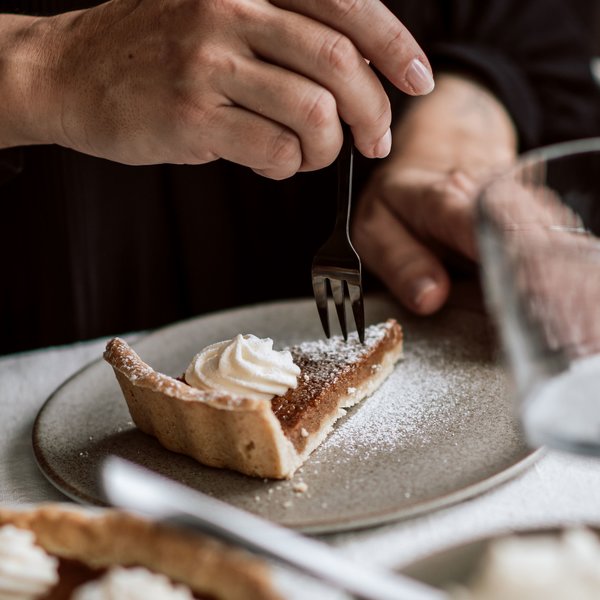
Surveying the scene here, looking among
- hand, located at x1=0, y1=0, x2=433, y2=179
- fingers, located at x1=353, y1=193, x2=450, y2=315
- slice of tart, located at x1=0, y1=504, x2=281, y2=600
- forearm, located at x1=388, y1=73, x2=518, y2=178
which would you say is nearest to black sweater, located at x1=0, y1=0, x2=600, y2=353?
forearm, located at x1=388, y1=73, x2=518, y2=178

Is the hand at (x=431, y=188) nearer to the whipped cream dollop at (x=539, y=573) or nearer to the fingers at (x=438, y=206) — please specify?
the fingers at (x=438, y=206)

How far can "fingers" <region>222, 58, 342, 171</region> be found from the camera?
4.20 feet

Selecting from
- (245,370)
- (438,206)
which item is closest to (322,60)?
(245,370)

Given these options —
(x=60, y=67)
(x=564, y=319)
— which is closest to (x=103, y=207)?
(x=60, y=67)

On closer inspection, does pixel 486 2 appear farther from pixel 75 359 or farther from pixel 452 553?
pixel 452 553

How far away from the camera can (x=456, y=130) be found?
7.92 feet

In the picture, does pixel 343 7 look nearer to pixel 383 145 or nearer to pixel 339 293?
A: pixel 383 145

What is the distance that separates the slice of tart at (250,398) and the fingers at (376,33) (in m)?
0.51

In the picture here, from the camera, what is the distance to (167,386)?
1301 mm

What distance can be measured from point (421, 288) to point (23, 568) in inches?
46.5

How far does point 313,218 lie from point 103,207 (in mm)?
628

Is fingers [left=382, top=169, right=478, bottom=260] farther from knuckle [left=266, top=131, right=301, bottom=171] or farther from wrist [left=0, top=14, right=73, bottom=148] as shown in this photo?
wrist [left=0, top=14, right=73, bottom=148]

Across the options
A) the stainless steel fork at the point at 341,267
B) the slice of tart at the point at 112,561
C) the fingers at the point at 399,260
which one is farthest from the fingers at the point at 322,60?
the slice of tart at the point at 112,561

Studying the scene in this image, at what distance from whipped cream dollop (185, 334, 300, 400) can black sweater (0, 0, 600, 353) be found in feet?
3.32
